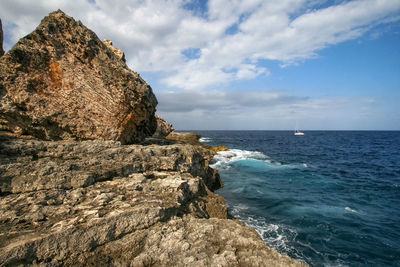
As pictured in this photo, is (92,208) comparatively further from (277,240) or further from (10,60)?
(277,240)

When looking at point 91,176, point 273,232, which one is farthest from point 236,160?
point 91,176

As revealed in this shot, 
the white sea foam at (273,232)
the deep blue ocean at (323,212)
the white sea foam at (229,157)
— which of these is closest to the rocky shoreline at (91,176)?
the white sea foam at (273,232)

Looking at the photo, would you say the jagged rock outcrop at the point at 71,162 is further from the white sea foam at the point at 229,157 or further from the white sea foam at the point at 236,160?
the white sea foam at the point at 229,157

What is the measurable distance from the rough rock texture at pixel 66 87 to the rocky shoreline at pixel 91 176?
0.04 metres

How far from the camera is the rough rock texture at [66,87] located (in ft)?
25.5

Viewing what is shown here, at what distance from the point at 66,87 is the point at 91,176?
4.82 metres

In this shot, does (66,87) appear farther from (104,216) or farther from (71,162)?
(104,216)

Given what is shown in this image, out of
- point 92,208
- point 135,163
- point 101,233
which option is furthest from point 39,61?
point 101,233

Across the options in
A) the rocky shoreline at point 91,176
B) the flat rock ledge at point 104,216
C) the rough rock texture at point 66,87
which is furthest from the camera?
the rough rock texture at point 66,87

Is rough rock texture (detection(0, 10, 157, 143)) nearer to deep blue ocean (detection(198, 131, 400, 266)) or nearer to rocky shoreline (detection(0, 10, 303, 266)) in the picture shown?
rocky shoreline (detection(0, 10, 303, 266))

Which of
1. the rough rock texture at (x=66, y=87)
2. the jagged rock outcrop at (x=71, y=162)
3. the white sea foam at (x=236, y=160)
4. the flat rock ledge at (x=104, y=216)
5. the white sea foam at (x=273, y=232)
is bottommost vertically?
the white sea foam at (x=273, y=232)

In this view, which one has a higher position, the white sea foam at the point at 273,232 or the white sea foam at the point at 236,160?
the white sea foam at the point at 236,160

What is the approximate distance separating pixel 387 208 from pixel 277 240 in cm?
1237

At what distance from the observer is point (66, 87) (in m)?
8.55
